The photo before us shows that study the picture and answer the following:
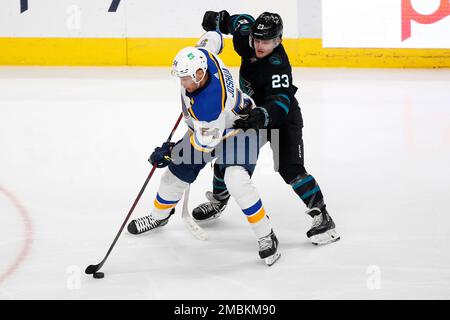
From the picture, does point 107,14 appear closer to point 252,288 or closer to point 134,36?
point 134,36

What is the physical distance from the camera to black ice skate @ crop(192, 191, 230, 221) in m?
4.25

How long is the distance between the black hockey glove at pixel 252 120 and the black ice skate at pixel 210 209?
2.66 feet

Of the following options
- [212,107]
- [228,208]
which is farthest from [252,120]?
[228,208]

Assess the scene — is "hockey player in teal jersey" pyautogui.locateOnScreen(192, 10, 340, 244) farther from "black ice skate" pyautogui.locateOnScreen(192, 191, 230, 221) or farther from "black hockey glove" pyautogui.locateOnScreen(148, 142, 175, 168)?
"black hockey glove" pyautogui.locateOnScreen(148, 142, 175, 168)

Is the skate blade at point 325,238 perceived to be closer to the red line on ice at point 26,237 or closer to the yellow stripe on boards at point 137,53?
the red line on ice at point 26,237

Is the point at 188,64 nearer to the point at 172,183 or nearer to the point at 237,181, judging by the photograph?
the point at 237,181

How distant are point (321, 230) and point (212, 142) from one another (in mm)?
788

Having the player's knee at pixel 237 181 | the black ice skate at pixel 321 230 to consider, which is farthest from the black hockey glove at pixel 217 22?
the black ice skate at pixel 321 230

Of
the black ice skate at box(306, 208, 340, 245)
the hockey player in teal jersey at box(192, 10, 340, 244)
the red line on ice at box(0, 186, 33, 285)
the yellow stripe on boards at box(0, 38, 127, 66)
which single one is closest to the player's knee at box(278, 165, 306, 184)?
the hockey player in teal jersey at box(192, 10, 340, 244)

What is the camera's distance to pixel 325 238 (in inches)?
155

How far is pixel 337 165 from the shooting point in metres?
5.23

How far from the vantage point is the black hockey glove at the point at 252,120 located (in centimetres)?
351
